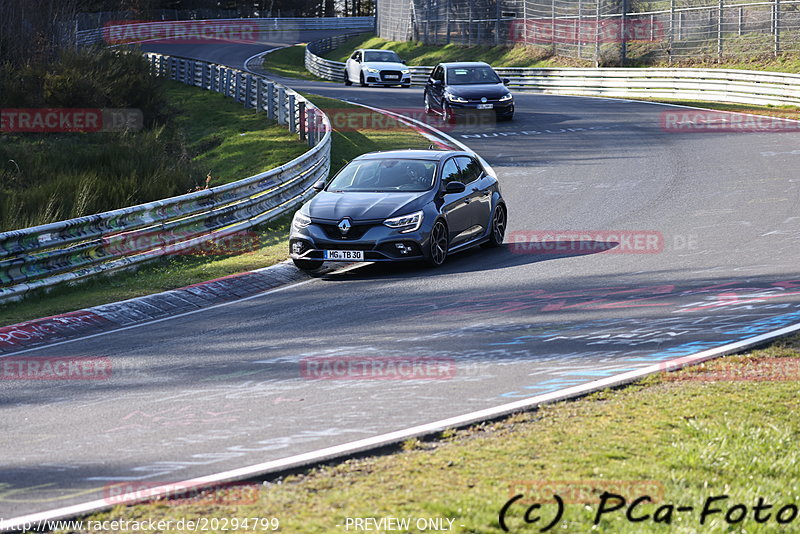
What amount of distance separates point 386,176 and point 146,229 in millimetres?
3474

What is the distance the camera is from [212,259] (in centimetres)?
1562

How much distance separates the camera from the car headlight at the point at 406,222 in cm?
1399

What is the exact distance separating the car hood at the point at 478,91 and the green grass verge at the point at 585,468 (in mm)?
24357

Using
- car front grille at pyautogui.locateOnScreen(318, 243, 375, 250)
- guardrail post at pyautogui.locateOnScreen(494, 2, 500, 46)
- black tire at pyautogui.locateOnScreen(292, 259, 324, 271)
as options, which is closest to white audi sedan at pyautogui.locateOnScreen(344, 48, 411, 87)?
guardrail post at pyautogui.locateOnScreen(494, 2, 500, 46)

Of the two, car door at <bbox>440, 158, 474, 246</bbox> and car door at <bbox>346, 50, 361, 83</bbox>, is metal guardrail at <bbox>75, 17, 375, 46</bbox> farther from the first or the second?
car door at <bbox>440, 158, 474, 246</bbox>

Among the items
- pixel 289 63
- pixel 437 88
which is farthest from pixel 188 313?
pixel 289 63

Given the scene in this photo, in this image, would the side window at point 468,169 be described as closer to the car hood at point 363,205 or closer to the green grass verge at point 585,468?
the car hood at point 363,205

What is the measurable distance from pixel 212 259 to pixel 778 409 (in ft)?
32.4

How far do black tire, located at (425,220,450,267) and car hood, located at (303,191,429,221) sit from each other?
1.29ft

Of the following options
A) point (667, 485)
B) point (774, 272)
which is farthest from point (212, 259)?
point (667, 485)

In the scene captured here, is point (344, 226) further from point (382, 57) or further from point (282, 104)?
point (382, 57)

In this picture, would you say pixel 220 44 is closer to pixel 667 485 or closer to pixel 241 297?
pixel 241 297

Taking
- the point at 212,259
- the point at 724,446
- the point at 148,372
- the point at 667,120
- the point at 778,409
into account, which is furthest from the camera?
the point at 667,120

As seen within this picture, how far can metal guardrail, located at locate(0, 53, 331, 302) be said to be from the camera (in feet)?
43.7
